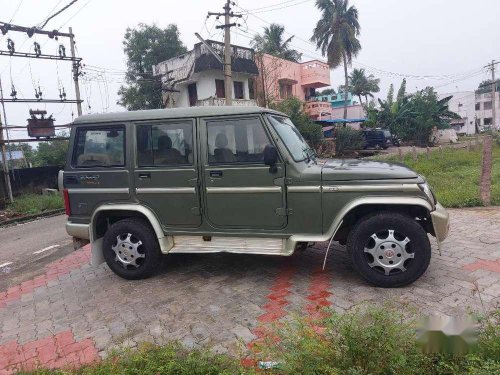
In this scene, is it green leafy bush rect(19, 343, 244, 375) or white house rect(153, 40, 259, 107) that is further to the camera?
white house rect(153, 40, 259, 107)

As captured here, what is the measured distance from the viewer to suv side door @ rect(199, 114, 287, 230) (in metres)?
3.94

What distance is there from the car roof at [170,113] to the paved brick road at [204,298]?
2.01m

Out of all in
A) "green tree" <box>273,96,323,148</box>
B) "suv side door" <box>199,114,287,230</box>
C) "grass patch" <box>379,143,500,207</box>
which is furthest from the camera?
"green tree" <box>273,96,323,148</box>

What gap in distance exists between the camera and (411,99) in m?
27.8

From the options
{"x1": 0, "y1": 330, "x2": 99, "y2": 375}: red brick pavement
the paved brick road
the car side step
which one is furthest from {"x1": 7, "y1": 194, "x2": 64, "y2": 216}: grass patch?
{"x1": 0, "y1": 330, "x2": 99, "y2": 375}: red brick pavement

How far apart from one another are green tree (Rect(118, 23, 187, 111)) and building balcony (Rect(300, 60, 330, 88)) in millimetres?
9922

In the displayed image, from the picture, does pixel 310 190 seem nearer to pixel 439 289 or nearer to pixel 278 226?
pixel 278 226

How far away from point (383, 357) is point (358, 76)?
51.0 meters

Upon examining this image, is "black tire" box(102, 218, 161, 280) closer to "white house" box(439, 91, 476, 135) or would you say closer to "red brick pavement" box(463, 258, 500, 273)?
"red brick pavement" box(463, 258, 500, 273)

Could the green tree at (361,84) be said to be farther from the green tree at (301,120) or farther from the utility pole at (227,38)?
the utility pole at (227,38)

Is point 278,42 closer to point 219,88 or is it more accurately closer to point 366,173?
point 219,88

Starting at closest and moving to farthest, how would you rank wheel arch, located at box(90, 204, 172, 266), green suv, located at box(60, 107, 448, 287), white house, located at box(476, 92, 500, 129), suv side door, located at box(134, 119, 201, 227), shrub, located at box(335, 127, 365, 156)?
1. green suv, located at box(60, 107, 448, 287)
2. suv side door, located at box(134, 119, 201, 227)
3. wheel arch, located at box(90, 204, 172, 266)
4. shrub, located at box(335, 127, 365, 156)
5. white house, located at box(476, 92, 500, 129)

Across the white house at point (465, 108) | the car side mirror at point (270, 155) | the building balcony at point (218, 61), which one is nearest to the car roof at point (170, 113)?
→ the car side mirror at point (270, 155)

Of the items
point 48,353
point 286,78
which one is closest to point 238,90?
point 286,78
